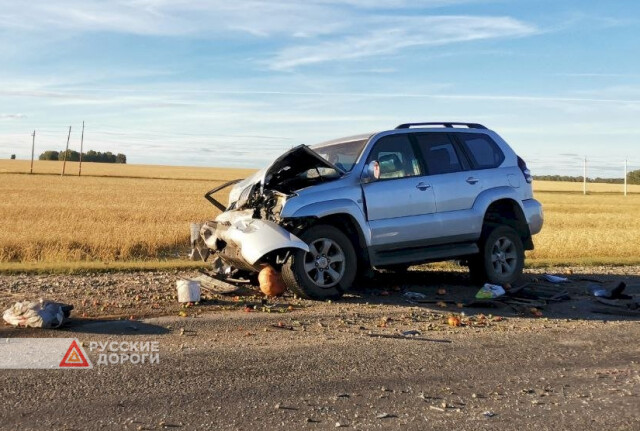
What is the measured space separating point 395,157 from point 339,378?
460 cm

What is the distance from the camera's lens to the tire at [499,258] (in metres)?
9.73

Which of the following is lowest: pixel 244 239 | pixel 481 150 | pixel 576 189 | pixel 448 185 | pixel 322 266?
pixel 322 266

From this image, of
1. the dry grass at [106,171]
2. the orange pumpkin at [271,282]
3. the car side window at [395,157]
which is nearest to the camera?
the orange pumpkin at [271,282]

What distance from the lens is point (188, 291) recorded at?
317 inches

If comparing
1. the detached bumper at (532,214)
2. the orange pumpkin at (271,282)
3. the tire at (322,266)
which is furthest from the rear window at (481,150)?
the orange pumpkin at (271,282)

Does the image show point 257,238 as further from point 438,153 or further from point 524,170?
point 524,170

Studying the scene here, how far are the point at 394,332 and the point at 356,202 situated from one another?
2.26 m

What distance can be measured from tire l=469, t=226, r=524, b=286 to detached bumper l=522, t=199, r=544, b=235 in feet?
1.02

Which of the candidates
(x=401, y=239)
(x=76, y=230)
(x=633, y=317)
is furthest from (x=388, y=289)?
(x=76, y=230)

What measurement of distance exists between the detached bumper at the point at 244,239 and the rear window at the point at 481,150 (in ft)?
10.5

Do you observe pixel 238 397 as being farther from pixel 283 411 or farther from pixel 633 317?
pixel 633 317

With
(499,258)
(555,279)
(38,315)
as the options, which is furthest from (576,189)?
(38,315)

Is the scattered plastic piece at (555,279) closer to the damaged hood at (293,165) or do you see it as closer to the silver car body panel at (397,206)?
the silver car body panel at (397,206)

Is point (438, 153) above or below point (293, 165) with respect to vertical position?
above
